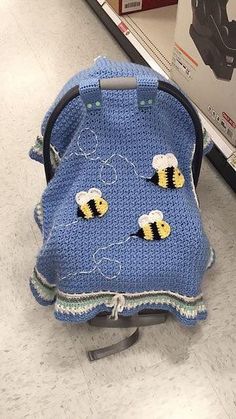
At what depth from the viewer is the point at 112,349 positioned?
46.4 inches

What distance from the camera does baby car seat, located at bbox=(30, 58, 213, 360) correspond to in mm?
963

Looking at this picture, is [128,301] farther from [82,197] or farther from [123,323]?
[82,197]

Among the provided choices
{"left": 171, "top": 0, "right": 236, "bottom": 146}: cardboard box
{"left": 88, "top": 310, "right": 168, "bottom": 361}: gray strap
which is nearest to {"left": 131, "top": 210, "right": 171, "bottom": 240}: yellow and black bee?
{"left": 88, "top": 310, "right": 168, "bottom": 361}: gray strap

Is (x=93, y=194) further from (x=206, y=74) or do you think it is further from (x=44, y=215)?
(x=206, y=74)

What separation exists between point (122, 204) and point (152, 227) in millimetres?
79

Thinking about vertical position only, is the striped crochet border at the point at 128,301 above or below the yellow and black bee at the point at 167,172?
below

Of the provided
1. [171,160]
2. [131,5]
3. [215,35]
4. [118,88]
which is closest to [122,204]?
[171,160]

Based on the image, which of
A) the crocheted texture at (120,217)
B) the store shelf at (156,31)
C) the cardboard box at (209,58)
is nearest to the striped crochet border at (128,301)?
the crocheted texture at (120,217)

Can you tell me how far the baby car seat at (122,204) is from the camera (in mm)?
963

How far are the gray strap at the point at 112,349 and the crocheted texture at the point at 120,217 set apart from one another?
12 centimetres

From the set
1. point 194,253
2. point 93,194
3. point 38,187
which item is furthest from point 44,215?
point 38,187

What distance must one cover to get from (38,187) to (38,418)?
680 mm

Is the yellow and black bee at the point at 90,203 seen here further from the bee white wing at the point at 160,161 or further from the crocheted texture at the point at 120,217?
the bee white wing at the point at 160,161

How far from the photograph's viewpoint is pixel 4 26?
6.78 feet
